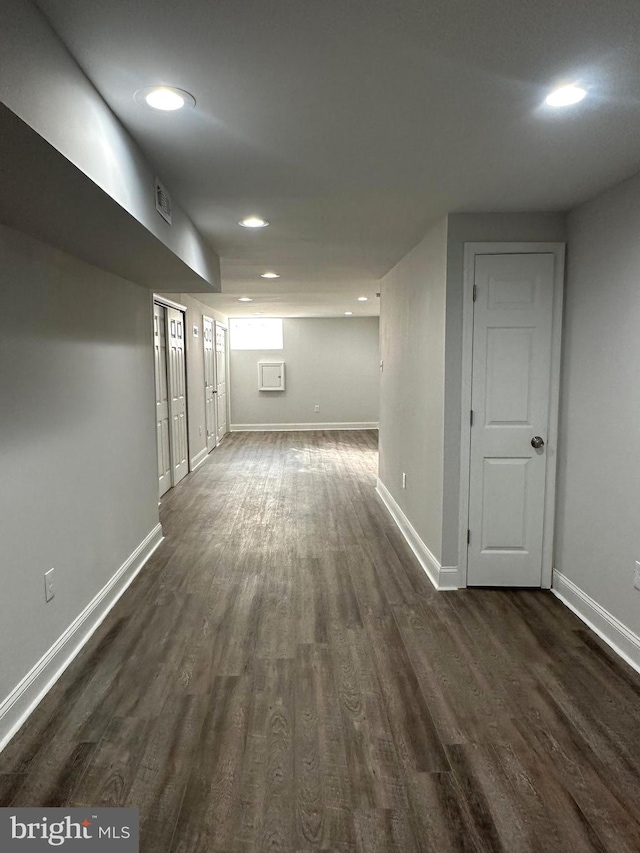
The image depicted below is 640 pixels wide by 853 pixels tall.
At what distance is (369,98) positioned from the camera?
1.71 m

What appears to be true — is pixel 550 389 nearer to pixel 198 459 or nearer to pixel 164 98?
pixel 164 98

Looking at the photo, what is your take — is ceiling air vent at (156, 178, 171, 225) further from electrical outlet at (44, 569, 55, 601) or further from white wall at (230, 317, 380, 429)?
white wall at (230, 317, 380, 429)

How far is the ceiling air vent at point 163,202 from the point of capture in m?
2.35

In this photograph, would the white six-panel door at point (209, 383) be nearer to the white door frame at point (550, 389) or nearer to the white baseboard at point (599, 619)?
the white door frame at point (550, 389)

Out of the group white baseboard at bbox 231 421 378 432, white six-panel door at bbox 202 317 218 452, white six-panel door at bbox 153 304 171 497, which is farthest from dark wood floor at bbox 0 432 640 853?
white baseboard at bbox 231 421 378 432

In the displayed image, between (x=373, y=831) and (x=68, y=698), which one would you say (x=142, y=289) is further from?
(x=373, y=831)

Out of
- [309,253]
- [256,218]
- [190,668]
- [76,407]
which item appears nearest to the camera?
[190,668]

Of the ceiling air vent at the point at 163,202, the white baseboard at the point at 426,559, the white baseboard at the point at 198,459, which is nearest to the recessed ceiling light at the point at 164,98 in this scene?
the ceiling air vent at the point at 163,202

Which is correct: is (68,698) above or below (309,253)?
below

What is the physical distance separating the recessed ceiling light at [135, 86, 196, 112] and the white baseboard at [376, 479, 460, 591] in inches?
110

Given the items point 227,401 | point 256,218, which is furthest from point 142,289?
point 227,401

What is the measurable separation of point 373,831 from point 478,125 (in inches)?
92.3

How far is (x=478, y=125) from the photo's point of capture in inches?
75.5

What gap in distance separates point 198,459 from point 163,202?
5125 millimetres
